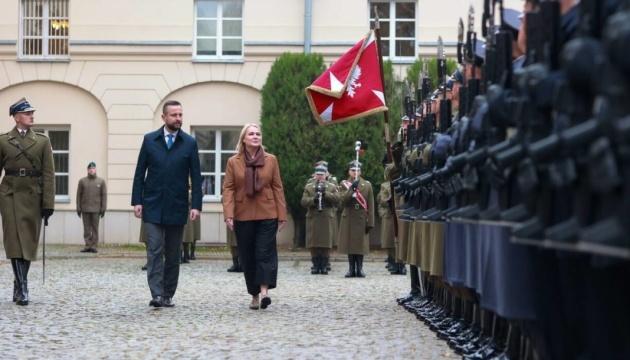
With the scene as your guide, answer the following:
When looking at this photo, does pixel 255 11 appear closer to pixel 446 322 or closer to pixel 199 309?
pixel 199 309

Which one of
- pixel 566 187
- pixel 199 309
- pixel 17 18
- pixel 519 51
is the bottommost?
pixel 199 309

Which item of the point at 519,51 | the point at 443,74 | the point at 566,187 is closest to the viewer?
the point at 566,187

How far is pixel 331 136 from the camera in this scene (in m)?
28.7

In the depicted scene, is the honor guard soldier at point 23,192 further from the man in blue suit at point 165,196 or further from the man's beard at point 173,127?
A: the man's beard at point 173,127

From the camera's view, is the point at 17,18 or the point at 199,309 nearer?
the point at 199,309

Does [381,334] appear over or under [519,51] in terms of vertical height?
under

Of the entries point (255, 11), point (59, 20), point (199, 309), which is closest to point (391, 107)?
point (255, 11)

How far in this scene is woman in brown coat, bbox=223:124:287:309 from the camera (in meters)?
13.2

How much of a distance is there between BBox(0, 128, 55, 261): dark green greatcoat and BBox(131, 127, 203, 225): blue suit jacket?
0.94m

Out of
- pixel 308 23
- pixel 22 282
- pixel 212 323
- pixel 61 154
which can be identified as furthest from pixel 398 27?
pixel 212 323

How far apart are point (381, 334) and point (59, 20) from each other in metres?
22.7

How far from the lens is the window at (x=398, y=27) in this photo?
31.2 metres

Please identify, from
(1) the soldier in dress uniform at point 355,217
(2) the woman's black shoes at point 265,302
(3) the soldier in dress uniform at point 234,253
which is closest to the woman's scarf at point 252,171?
(2) the woman's black shoes at point 265,302

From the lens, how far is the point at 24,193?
1318 cm
